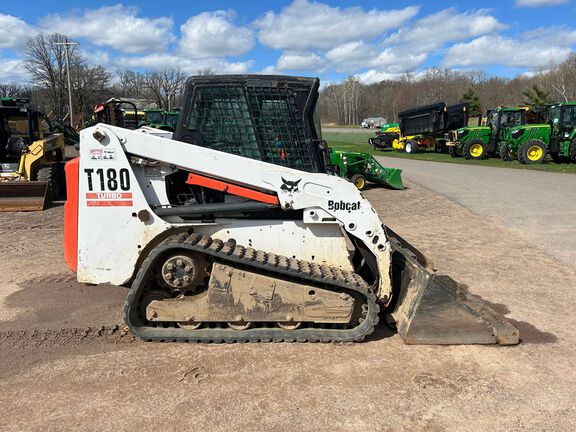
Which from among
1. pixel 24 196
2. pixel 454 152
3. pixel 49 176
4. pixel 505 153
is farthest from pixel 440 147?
pixel 24 196

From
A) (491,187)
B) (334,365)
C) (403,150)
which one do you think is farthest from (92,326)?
(403,150)

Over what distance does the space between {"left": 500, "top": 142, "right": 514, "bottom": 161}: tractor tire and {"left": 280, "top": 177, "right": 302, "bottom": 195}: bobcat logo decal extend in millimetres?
20742

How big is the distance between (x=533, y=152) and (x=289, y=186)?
19.3 m

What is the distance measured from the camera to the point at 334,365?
3.52 m

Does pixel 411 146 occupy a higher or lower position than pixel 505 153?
higher

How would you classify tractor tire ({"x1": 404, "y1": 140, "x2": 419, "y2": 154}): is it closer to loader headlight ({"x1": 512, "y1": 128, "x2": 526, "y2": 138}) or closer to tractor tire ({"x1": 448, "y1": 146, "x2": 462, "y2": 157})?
tractor tire ({"x1": 448, "y1": 146, "x2": 462, "y2": 157})

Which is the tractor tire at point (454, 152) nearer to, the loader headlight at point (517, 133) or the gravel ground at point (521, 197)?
the loader headlight at point (517, 133)

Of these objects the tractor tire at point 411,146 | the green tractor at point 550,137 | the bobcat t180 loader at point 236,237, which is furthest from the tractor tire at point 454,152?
the bobcat t180 loader at point 236,237

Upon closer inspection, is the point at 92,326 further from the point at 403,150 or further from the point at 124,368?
the point at 403,150

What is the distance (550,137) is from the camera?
64.1ft

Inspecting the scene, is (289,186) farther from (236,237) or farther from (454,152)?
(454,152)

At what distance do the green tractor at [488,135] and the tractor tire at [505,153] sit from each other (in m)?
1.32

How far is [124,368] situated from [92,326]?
0.89 metres

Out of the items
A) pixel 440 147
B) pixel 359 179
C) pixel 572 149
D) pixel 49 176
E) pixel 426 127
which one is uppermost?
pixel 426 127
